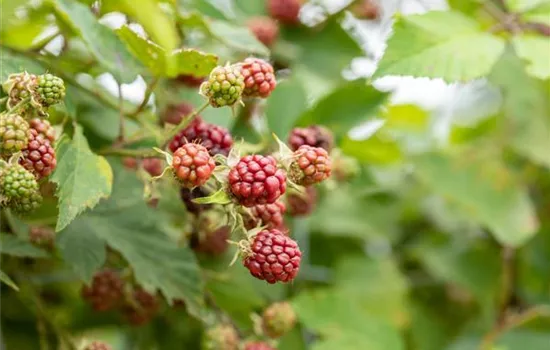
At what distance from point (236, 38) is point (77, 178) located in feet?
1.33

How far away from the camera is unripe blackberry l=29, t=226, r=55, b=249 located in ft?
3.85

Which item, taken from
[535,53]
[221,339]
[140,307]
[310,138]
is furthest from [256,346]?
[535,53]

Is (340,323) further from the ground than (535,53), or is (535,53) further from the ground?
(535,53)

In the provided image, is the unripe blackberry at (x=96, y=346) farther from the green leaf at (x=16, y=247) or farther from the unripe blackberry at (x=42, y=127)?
the unripe blackberry at (x=42, y=127)

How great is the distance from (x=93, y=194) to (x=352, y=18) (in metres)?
1.07

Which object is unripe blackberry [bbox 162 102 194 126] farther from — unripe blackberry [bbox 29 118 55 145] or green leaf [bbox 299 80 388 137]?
unripe blackberry [bbox 29 118 55 145]

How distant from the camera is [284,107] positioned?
1.44m

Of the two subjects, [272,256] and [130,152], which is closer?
[272,256]

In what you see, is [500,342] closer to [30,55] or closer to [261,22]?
[261,22]

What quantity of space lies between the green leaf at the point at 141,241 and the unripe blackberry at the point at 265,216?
0.22 m

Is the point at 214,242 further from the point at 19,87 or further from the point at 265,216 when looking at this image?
the point at 19,87

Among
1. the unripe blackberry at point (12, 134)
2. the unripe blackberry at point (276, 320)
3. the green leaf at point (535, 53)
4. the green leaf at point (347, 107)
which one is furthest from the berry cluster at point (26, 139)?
the green leaf at point (535, 53)

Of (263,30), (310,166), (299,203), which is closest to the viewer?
(310,166)

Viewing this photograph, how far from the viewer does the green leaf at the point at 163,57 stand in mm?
1073
